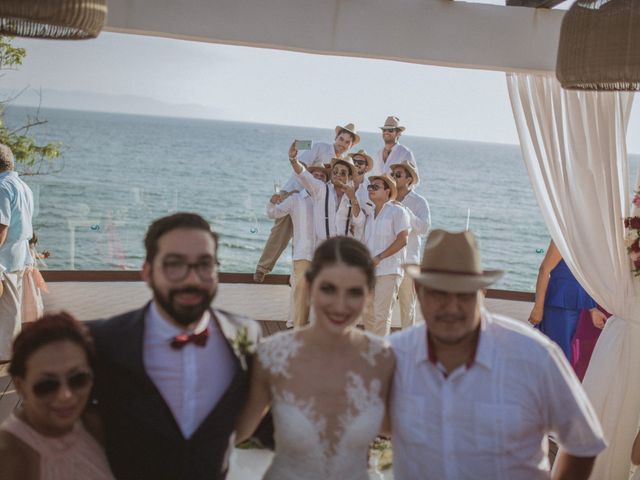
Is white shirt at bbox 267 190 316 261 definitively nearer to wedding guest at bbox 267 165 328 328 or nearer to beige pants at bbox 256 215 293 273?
wedding guest at bbox 267 165 328 328

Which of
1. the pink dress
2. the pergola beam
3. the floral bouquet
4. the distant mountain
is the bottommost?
the pink dress

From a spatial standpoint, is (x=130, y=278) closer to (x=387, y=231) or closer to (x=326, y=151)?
(x=326, y=151)

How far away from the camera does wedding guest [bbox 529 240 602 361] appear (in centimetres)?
522

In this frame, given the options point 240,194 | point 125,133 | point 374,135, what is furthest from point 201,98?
point 240,194

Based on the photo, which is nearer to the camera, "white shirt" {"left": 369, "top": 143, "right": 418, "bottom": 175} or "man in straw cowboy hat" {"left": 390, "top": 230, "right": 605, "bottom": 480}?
"man in straw cowboy hat" {"left": 390, "top": 230, "right": 605, "bottom": 480}

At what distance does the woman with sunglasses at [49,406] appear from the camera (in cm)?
217

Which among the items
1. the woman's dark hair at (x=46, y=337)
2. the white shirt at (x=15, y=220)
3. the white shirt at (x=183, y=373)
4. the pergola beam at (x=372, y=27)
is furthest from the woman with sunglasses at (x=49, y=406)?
the white shirt at (x=15, y=220)

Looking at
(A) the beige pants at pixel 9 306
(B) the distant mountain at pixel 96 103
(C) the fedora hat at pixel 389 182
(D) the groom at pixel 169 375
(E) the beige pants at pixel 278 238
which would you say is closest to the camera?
(D) the groom at pixel 169 375

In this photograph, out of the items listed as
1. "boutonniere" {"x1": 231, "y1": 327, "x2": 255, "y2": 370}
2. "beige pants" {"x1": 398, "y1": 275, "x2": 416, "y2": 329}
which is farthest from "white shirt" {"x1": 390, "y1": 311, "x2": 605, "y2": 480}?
"beige pants" {"x1": 398, "y1": 275, "x2": 416, "y2": 329}

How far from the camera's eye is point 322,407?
2.51 meters

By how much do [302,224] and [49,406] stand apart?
4921 mm

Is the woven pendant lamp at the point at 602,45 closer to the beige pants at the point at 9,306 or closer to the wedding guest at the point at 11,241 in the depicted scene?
the wedding guest at the point at 11,241

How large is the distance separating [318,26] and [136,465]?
3027mm

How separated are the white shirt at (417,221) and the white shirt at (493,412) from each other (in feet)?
14.9
